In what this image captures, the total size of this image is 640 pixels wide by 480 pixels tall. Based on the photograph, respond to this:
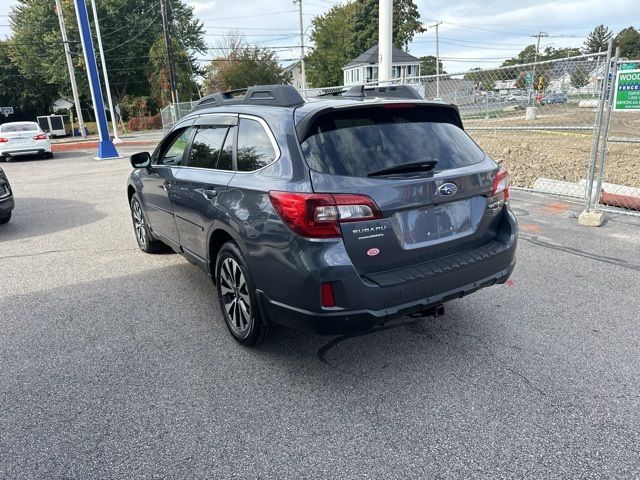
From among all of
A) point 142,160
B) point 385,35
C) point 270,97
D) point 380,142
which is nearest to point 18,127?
point 385,35

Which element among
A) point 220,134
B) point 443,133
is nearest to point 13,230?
point 220,134

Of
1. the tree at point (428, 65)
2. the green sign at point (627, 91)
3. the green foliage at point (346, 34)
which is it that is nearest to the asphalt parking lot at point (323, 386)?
the green sign at point (627, 91)

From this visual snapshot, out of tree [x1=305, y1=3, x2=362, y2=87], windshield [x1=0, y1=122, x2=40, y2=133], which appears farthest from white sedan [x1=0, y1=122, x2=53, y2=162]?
tree [x1=305, y1=3, x2=362, y2=87]

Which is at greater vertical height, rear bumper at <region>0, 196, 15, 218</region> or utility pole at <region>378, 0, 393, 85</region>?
utility pole at <region>378, 0, 393, 85</region>

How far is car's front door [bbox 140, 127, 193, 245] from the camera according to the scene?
14.7ft

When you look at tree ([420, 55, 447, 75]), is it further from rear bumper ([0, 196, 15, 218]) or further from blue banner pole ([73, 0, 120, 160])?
rear bumper ([0, 196, 15, 218])

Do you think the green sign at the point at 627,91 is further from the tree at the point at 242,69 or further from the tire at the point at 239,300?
the tree at the point at 242,69

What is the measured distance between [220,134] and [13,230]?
17.9 feet

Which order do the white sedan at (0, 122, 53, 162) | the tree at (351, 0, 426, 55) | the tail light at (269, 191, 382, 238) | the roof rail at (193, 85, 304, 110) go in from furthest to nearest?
the tree at (351, 0, 426, 55)
the white sedan at (0, 122, 53, 162)
the roof rail at (193, 85, 304, 110)
the tail light at (269, 191, 382, 238)

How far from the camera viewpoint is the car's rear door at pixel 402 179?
275 cm

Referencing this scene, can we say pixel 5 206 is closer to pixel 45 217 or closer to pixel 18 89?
pixel 45 217

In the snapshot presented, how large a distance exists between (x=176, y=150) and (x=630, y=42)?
12128cm

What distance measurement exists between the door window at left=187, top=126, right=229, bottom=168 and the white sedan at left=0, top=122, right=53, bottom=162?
56.7 feet

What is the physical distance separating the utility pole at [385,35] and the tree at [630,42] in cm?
9841
